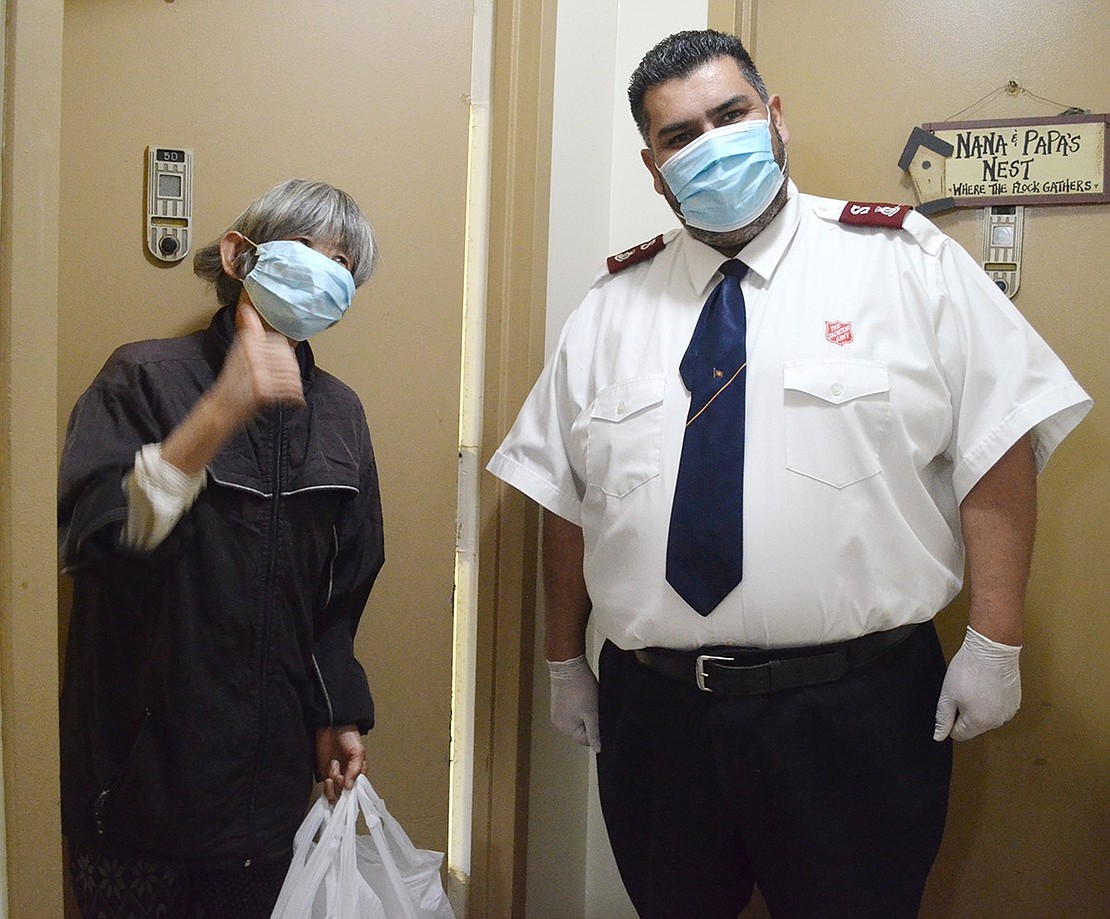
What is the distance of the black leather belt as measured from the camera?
48.9 inches

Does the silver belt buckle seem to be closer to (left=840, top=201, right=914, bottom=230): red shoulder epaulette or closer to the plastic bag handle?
the plastic bag handle

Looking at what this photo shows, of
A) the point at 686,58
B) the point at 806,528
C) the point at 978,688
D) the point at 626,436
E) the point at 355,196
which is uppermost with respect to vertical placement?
the point at 686,58

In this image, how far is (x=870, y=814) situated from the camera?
1259mm

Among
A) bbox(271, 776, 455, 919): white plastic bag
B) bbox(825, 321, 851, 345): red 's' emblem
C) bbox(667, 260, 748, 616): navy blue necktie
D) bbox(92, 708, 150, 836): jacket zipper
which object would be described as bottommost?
bbox(271, 776, 455, 919): white plastic bag

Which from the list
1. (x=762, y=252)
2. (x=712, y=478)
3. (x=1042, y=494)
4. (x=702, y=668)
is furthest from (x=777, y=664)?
(x=1042, y=494)

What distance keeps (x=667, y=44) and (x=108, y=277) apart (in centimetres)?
88

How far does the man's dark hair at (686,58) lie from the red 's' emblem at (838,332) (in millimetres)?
372

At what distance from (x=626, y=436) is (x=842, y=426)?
300 millimetres

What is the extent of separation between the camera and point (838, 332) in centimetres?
129

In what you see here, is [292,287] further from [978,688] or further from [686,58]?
[978,688]

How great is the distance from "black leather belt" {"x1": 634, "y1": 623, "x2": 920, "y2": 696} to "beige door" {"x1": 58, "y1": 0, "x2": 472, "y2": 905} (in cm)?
56

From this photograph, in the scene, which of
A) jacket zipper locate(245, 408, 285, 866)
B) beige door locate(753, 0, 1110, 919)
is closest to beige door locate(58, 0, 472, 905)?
jacket zipper locate(245, 408, 285, 866)

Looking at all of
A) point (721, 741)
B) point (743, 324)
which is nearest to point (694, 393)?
point (743, 324)

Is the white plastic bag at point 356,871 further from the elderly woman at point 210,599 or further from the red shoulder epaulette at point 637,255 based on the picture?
the red shoulder epaulette at point 637,255
